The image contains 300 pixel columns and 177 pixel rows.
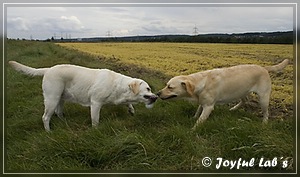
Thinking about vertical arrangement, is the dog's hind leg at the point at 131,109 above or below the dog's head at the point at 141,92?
below

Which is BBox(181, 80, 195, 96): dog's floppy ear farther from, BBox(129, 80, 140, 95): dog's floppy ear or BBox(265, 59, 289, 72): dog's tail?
BBox(265, 59, 289, 72): dog's tail

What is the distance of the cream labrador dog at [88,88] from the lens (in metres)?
6.29

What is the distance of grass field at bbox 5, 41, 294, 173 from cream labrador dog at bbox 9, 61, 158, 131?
320 millimetres

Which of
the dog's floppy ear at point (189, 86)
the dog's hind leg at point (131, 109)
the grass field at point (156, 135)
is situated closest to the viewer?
the grass field at point (156, 135)

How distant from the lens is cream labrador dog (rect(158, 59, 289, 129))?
6273 mm

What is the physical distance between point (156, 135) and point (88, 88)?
1.87 metres

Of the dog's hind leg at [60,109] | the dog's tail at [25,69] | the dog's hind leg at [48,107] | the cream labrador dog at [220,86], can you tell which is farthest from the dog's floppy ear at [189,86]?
the dog's tail at [25,69]

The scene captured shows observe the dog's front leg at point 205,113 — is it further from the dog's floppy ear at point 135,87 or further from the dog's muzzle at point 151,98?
the dog's floppy ear at point 135,87

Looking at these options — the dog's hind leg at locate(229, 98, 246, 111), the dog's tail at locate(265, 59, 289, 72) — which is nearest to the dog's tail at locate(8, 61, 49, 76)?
the dog's hind leg at locate(229, 98, 246, 111)

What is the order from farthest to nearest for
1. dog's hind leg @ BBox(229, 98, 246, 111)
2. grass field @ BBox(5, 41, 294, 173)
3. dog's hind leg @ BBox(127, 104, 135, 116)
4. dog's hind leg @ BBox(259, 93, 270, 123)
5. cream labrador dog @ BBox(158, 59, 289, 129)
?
dog's hind leg @ BBox(229, 98, 246, 111) < dog's hind leg @ BBox(127, 104, 135, 116) < dog's hind leg @ BBox(259, 93, 270, 123) < cream labrador dog @ BBox(158, 59, 289, 129) < grass field @ BBox(5, 41, 294, 173)

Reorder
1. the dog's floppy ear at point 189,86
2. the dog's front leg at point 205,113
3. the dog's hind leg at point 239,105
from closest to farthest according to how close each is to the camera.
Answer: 1. the dog's front leg at point 205,113
2. the dog's floppy ear at point 189,86
3. the dog's hind leg at point 239,105

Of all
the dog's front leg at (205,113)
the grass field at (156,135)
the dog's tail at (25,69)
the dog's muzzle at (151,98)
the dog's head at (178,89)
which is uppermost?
the dog's tail at (25,69)

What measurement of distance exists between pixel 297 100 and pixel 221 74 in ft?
4.80

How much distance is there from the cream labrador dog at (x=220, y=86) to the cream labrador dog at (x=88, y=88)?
478 mm
